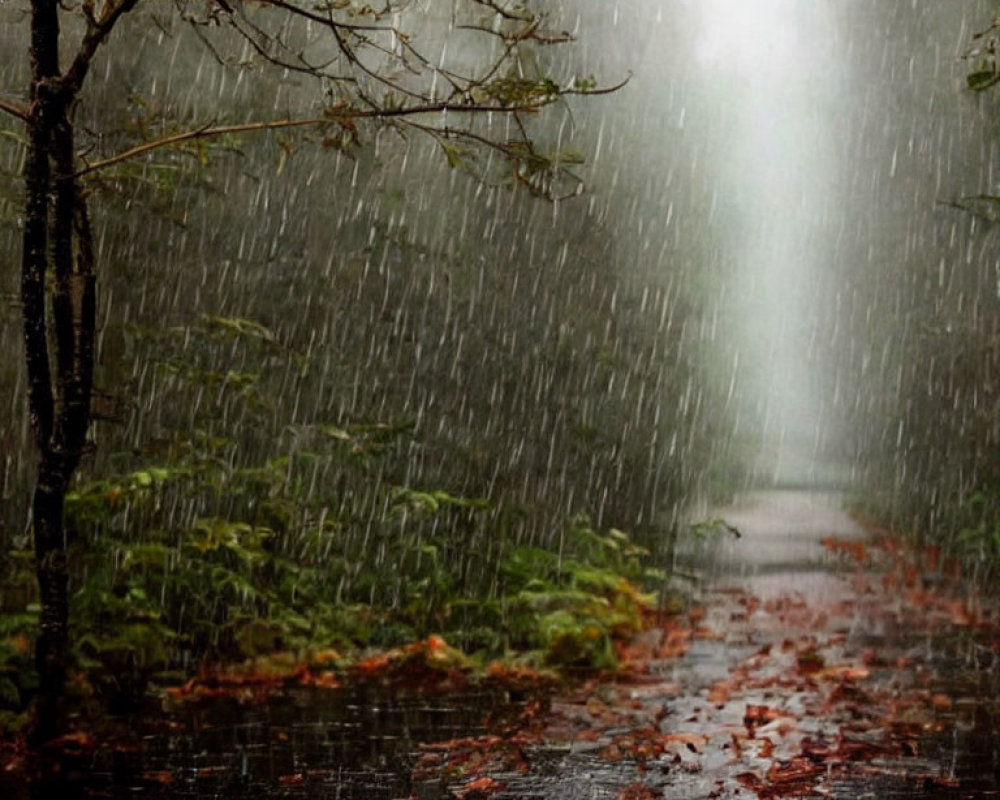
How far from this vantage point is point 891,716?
654 cm

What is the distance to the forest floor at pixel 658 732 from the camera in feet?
16.6

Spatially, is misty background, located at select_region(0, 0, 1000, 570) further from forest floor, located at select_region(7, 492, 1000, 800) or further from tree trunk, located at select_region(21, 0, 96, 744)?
forest floor, located at select_region(7, 492, 1000, 800)

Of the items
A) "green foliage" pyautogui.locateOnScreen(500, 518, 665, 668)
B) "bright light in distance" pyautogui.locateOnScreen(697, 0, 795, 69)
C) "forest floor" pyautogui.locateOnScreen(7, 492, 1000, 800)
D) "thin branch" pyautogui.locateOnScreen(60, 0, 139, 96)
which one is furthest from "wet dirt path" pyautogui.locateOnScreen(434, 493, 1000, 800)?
"bright light in distance" pyautogui.locateOnScreen(697, 0, 795, 69)

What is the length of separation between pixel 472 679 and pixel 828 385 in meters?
36.8

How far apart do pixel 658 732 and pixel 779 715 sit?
3.11ft

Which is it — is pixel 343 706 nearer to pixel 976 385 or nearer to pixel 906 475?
pixel 976 385

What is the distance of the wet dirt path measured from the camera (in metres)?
5.12

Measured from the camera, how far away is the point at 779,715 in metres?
6.60

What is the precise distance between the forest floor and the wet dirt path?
19mm

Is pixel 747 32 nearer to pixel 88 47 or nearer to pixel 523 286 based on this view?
pixel 523 286

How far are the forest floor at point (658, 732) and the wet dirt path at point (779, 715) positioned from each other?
0.06 ft

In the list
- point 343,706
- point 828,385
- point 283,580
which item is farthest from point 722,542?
point 828,385

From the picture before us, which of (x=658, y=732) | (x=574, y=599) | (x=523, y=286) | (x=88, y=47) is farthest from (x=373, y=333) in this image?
(x=88, y=47)

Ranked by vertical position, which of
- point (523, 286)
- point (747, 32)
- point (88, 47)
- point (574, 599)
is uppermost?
point (747, 32)
